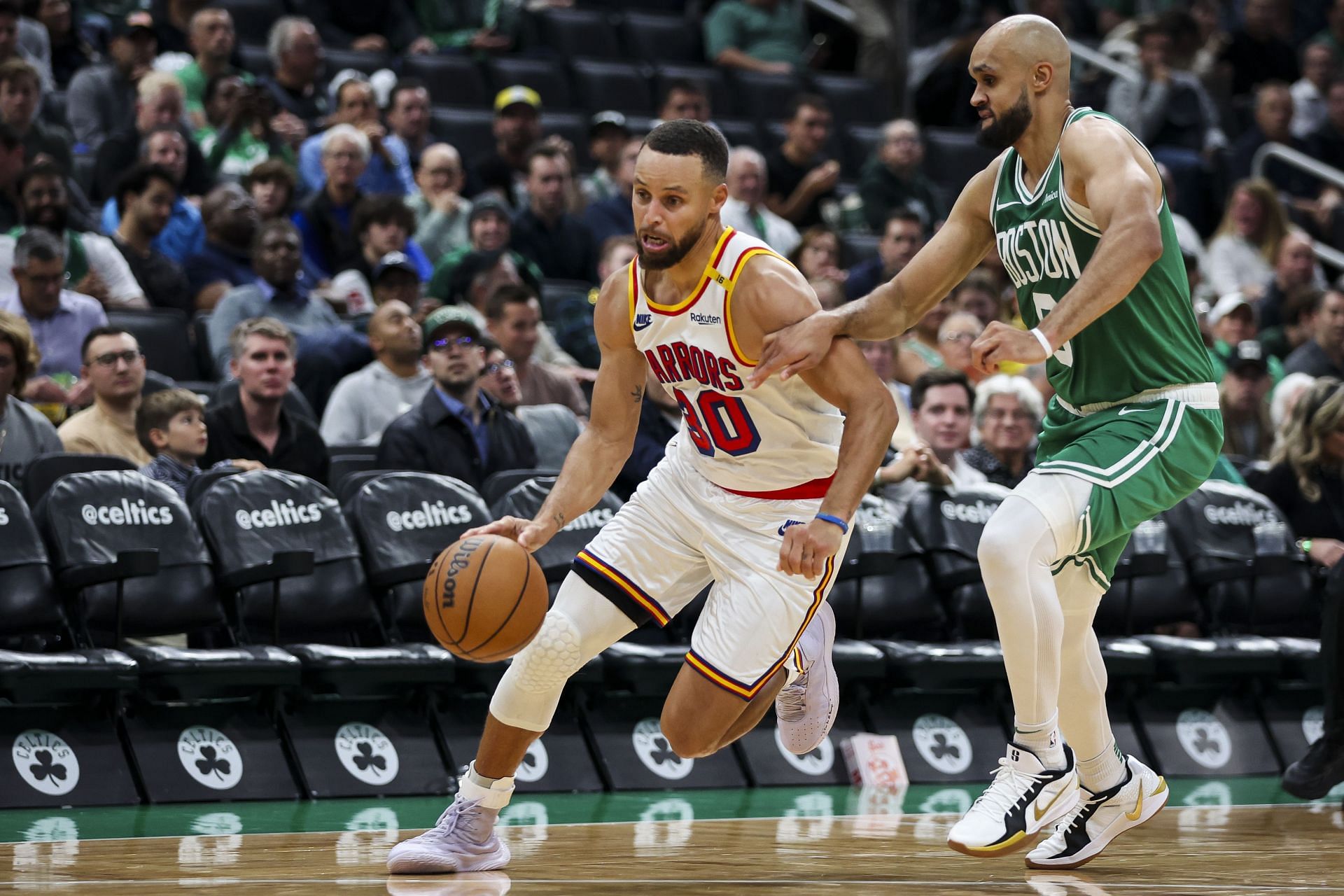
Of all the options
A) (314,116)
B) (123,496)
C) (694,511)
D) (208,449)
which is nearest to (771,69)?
(314,116)

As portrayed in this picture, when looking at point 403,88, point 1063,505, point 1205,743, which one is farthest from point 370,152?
point 1063,505

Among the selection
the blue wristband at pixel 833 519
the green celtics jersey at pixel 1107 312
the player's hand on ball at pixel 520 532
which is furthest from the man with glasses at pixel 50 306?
the green celtics jersey at pixel 1107 312

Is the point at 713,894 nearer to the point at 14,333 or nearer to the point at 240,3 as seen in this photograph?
the point at 14,333

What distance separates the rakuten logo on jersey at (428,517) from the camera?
23.0 feet

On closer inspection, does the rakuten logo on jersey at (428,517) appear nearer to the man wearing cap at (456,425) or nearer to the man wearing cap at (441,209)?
the man wearing cap at (456,425)

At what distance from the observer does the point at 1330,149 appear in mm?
14367

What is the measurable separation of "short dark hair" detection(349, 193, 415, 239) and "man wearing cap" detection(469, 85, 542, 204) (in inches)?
56.5

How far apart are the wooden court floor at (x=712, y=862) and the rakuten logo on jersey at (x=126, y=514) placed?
5.08 feet

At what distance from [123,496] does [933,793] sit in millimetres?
3210

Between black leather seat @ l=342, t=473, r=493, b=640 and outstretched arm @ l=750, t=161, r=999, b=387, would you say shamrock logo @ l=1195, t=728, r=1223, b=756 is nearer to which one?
black leather seat @ l=342, t=473, r=493, b=640

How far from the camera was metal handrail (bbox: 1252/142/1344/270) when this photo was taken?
1353cm

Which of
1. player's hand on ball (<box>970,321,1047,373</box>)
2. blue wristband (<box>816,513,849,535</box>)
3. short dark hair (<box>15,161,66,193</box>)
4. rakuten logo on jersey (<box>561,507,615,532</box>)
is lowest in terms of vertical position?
rakuten logo on jersey (<box>561,507,615,532</box>)

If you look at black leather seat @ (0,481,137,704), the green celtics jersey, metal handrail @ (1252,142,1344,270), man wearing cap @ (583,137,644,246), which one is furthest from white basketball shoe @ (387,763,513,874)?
metal handrail @ (1252,142,1344,270)

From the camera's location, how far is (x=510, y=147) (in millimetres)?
11539
